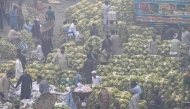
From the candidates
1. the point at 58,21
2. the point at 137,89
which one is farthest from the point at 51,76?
the point at 58,21

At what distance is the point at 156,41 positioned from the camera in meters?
24.5

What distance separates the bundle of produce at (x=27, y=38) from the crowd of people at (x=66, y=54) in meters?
0.42

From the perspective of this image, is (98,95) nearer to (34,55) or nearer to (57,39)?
(34,55)

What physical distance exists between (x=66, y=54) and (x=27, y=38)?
21.0ft

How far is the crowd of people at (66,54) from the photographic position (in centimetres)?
1844

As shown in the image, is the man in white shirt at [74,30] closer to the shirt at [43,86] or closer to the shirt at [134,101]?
the shirt at [43,86]

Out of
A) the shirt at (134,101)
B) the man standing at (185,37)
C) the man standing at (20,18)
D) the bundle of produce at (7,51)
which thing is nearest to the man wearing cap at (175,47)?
the man standing at (185,37)

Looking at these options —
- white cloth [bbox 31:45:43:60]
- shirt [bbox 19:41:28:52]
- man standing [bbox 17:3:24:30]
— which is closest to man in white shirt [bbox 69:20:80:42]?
white cloth [bbox 31:45:43:60]

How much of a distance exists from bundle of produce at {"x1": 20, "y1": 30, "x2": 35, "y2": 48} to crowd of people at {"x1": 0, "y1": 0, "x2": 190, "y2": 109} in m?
0.42

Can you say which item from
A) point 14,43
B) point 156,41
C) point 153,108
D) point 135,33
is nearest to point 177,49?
point 156,41

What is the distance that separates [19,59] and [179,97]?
646 centimetres

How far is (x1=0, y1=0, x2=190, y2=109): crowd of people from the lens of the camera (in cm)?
1844

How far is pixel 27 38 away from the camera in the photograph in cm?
2745

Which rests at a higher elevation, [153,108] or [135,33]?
[135,33]
